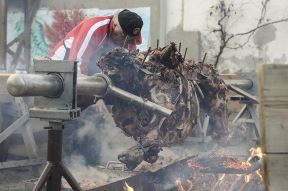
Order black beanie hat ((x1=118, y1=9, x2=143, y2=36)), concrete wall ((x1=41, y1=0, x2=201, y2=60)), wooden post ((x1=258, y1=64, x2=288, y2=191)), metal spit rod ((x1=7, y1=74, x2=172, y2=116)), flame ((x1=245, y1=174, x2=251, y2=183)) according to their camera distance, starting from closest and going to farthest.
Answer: wooden post ((x1=258, y1=64, x2=288, y2=191)) → metal spit rod ((x1=7, y1=74, x2=172, y2=116)) → black beanie hat ((x1=118, y1=9, x2=143, y2=36)) → flame ((x1=245, y1=174, x2=251, y2=183)) → concrete wall ((x1=41, y1=0, x2=201, y2=60))

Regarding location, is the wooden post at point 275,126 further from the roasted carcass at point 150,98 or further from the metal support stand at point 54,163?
the roasted carcass at point 150,98

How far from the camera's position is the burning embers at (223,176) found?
5.02 meters

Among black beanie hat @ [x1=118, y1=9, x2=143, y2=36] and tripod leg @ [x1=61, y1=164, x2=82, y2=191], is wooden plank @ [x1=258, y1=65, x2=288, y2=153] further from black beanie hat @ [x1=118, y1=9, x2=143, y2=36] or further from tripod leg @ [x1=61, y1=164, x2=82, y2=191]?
black beanie hat @ [x1=118, y1=9, x2=143, y2=36]

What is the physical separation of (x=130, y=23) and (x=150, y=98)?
97 centimetres

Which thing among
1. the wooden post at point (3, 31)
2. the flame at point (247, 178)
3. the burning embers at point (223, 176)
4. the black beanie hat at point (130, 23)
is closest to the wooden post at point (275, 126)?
the black beanie hat at point (130, 23)

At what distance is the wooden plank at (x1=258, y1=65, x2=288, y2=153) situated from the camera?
2.26 metres

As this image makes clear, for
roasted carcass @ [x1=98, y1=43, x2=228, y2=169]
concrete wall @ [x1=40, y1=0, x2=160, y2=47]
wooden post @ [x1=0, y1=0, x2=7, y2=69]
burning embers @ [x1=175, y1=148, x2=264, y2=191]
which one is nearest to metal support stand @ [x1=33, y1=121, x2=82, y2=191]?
roasted carcass @ [x1=98, y1=43, x2=228, y2=169]

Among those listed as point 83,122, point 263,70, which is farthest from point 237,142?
point 263,70

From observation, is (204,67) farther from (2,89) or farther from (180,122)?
(2,89)

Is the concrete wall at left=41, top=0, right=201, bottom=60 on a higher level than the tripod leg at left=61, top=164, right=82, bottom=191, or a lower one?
higher

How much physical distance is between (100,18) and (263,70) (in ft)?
9.55

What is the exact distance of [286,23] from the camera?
37.8 ft

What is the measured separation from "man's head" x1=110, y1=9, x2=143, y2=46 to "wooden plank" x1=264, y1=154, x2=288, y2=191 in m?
2.57

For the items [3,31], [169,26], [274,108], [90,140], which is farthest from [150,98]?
[3,31]
